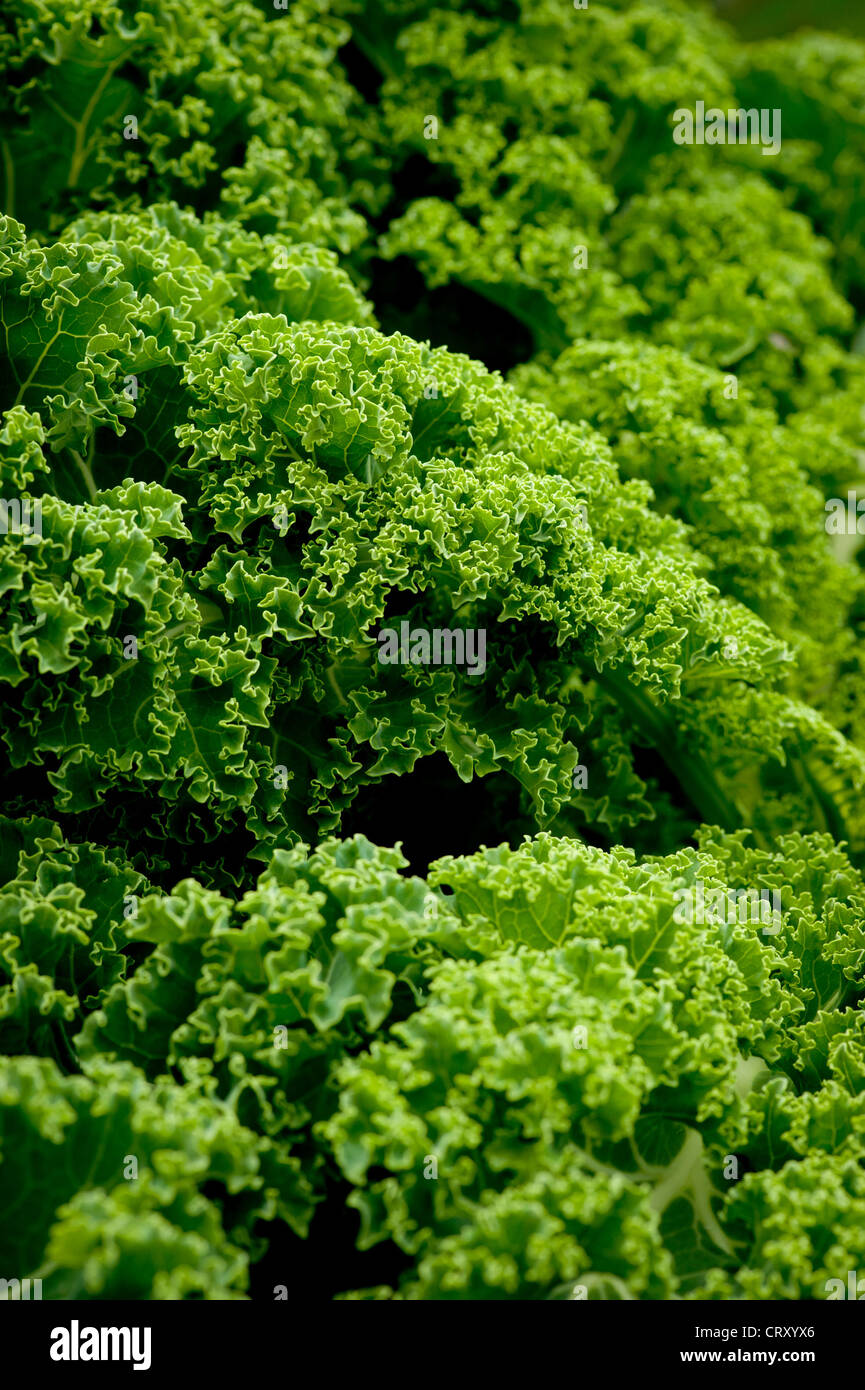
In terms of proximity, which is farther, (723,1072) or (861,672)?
(861,672)

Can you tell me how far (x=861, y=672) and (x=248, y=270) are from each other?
316cm

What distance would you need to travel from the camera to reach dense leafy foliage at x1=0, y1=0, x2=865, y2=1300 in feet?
8.09

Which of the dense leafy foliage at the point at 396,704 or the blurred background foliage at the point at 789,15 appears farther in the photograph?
the blurred background foliage at the point at 789,15

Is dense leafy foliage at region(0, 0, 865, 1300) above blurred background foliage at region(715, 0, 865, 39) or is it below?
below

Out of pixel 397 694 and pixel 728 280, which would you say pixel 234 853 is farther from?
pixel 728 280

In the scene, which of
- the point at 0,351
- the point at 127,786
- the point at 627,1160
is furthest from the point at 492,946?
the point at 0,351

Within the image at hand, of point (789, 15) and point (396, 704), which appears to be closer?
point (396, 704)

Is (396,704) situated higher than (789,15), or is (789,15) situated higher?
(789,15)

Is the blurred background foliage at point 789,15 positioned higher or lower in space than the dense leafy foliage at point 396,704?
higher

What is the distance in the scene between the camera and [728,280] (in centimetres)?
554

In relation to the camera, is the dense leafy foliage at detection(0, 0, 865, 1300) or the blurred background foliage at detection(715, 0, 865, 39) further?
the blurred background foliage at detection(715, 0, 865, 39)

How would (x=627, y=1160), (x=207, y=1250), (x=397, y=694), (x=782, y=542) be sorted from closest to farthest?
(x=207, y=1250) < (x=627, y=1160) < (x=397, y=694) < (x=782, y=542)

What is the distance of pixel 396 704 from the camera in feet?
11.6

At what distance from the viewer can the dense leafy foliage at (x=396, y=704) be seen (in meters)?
2.47
